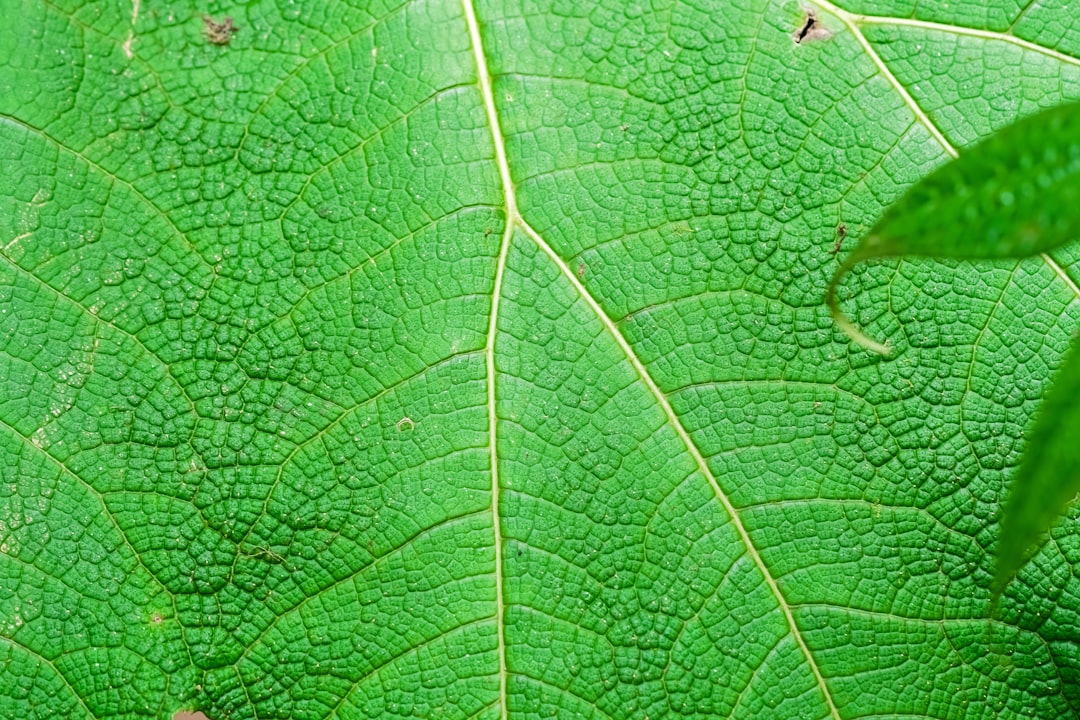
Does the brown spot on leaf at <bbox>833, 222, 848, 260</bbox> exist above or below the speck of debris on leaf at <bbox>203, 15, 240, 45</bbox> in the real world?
below

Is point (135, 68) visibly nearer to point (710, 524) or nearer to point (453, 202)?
point (453, 202)

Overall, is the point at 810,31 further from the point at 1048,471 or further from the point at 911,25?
the point at 1048,471

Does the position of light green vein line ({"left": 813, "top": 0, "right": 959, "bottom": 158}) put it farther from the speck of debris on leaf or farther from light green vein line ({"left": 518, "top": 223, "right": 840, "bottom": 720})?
the speck of debris on leaf

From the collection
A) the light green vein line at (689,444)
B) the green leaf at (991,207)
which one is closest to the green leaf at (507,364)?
the light green vein line at (689,444)

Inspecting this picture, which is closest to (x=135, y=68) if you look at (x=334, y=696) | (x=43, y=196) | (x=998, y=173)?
(x=43, y=196)

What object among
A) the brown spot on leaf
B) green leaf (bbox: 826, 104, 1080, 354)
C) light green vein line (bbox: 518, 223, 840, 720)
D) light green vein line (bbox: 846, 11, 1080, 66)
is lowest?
light green vein line (bbox: 518, 223, 840, 720)

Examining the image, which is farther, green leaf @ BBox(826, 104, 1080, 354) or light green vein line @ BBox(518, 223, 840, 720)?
light green vein line @ BBox(518, 223, 840, 720)

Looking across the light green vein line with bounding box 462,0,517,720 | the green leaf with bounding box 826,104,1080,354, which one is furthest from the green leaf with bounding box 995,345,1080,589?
the light green vein line with bounding box 462,0,517,720
